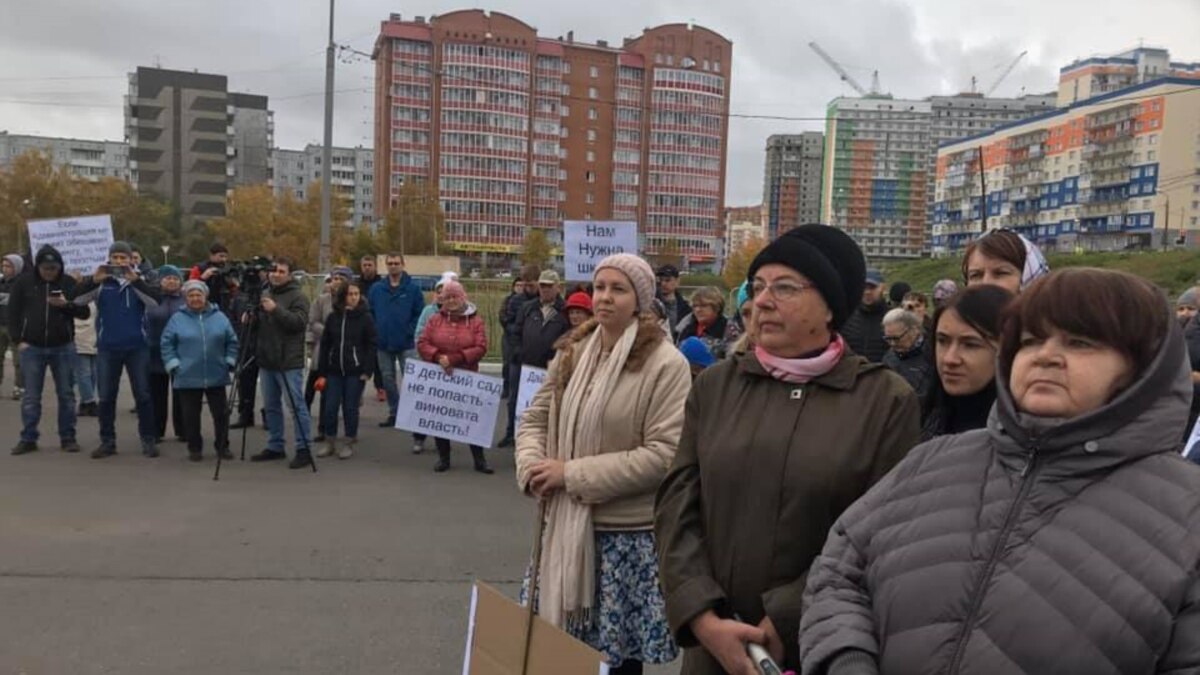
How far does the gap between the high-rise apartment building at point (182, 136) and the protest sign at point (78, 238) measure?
10169cm

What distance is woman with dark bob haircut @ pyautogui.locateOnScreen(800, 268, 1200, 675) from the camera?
1340 mm

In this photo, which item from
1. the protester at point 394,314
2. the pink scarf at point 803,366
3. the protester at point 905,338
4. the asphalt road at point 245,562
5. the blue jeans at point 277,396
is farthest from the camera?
the protester at point 394,314

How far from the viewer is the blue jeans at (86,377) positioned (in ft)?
33.7

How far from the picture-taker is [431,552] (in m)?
5.83

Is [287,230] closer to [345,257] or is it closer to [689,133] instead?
[345,257]

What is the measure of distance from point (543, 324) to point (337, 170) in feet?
482

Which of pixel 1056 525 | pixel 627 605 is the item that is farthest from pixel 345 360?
pixel 1056 525

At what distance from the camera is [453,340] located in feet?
27.7

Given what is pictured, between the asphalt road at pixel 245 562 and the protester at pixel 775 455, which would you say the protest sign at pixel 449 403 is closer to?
the asphalt road at pixel 245 562

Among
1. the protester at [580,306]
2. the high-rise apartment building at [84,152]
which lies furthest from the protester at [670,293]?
the high-rise apartment building at [84,152]

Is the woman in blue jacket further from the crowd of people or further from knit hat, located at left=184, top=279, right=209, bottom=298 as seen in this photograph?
the crowd of people

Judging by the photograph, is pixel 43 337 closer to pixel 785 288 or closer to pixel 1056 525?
pixel 785 288

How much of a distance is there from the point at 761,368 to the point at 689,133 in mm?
112578

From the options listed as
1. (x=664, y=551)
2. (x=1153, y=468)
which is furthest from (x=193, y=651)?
(x=1153, y=468)
